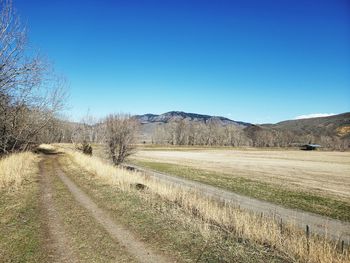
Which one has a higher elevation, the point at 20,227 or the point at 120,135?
the point at 120,135

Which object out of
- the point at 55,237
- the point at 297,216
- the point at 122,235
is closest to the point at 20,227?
the point at 55,237

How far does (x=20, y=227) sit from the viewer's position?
9.48 m

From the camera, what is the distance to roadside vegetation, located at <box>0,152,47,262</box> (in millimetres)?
7477

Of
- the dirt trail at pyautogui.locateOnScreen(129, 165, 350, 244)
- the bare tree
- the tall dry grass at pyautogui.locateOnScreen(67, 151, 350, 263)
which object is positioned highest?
the bare tree

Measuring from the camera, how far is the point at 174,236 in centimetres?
901

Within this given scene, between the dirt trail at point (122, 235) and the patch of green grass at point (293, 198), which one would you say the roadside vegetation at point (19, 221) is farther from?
the patch of green grass at point (293, 198)

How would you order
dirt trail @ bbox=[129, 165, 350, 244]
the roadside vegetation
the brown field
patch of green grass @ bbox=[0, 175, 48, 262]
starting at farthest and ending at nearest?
the brown field, dirt trail @ bbox=[129, 165, 350, 244], the roadside vegetation, patch of green grass @ bbox=[0, 175, 48, 262]

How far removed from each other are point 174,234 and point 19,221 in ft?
17.4

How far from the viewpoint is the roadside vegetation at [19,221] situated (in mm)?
7477

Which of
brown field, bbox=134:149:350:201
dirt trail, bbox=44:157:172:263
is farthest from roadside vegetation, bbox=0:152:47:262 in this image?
brown field, bbox=134:149:350:201

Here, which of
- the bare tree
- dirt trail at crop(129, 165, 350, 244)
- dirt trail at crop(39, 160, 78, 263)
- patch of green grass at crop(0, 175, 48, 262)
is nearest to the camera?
dirt trail at crop(39, 160, 78, 263)

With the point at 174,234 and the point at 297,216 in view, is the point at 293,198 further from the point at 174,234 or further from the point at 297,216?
the point at 174,234

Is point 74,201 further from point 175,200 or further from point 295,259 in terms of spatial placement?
point 295,259

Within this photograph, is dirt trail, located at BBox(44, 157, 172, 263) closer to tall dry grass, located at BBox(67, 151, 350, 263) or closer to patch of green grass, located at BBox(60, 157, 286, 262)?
patch of green grass, located at BBox(60, 157, 286, 262)
